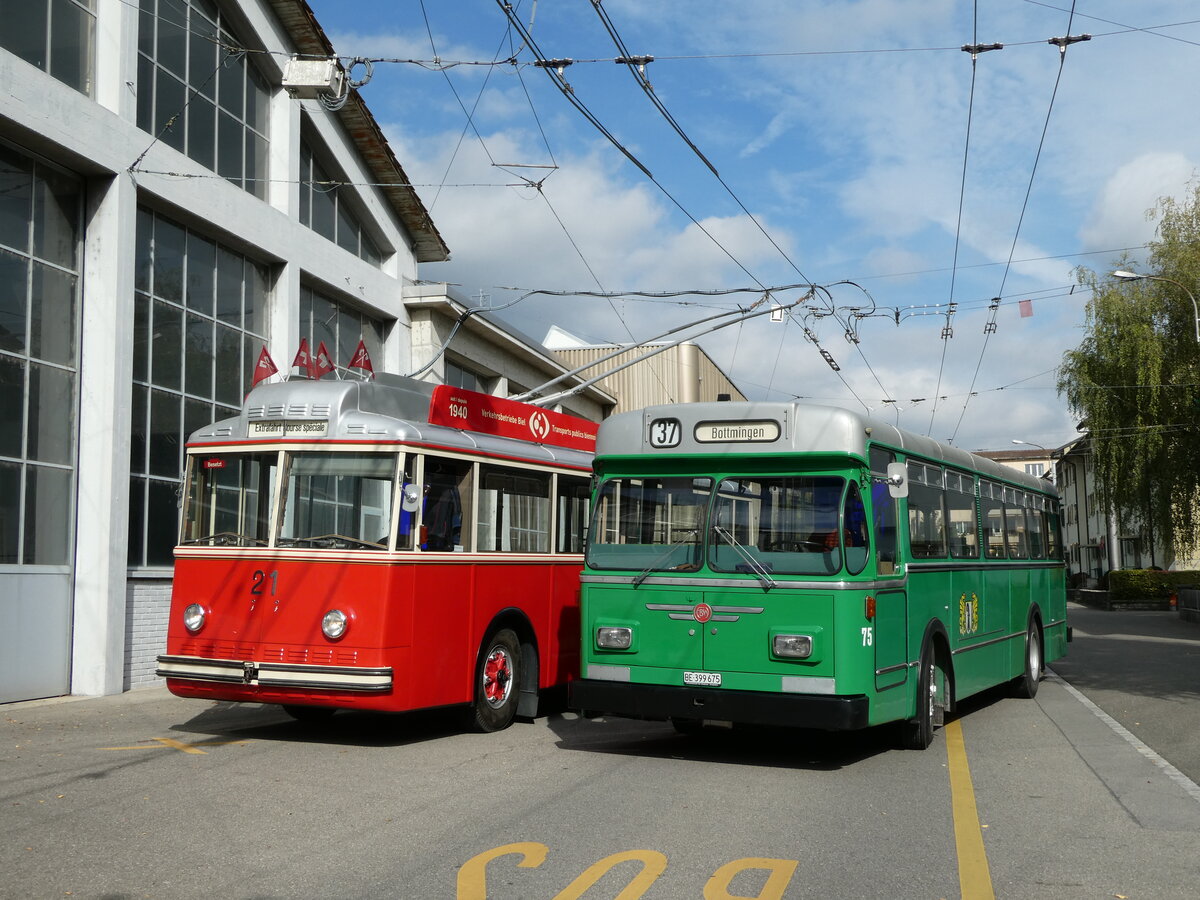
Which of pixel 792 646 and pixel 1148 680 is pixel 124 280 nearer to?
pixel 792 646

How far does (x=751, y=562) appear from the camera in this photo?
9.88 meters

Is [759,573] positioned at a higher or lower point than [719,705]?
higher

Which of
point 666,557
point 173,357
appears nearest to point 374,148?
point 173,357

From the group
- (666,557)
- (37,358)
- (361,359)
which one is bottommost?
(666,557)

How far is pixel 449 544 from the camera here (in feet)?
36.7

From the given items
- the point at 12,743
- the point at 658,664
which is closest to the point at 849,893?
the point at 658,664

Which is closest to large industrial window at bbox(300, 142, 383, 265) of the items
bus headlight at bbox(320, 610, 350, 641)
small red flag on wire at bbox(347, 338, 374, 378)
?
small red flag on wire at bbox(347, 338, 374, 378)

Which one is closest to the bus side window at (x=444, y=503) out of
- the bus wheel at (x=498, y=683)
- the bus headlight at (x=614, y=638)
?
the bus wheel at (x=498, y=683)

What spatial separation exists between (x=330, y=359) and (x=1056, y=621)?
12708mm

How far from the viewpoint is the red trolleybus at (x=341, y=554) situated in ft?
34.1

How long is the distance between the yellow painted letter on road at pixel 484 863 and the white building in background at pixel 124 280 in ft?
32.8

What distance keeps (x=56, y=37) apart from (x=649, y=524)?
34.3 feet

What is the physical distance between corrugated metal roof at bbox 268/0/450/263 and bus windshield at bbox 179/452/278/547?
11.8 meters

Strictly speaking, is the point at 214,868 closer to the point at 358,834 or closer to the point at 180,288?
the point at 358,834
